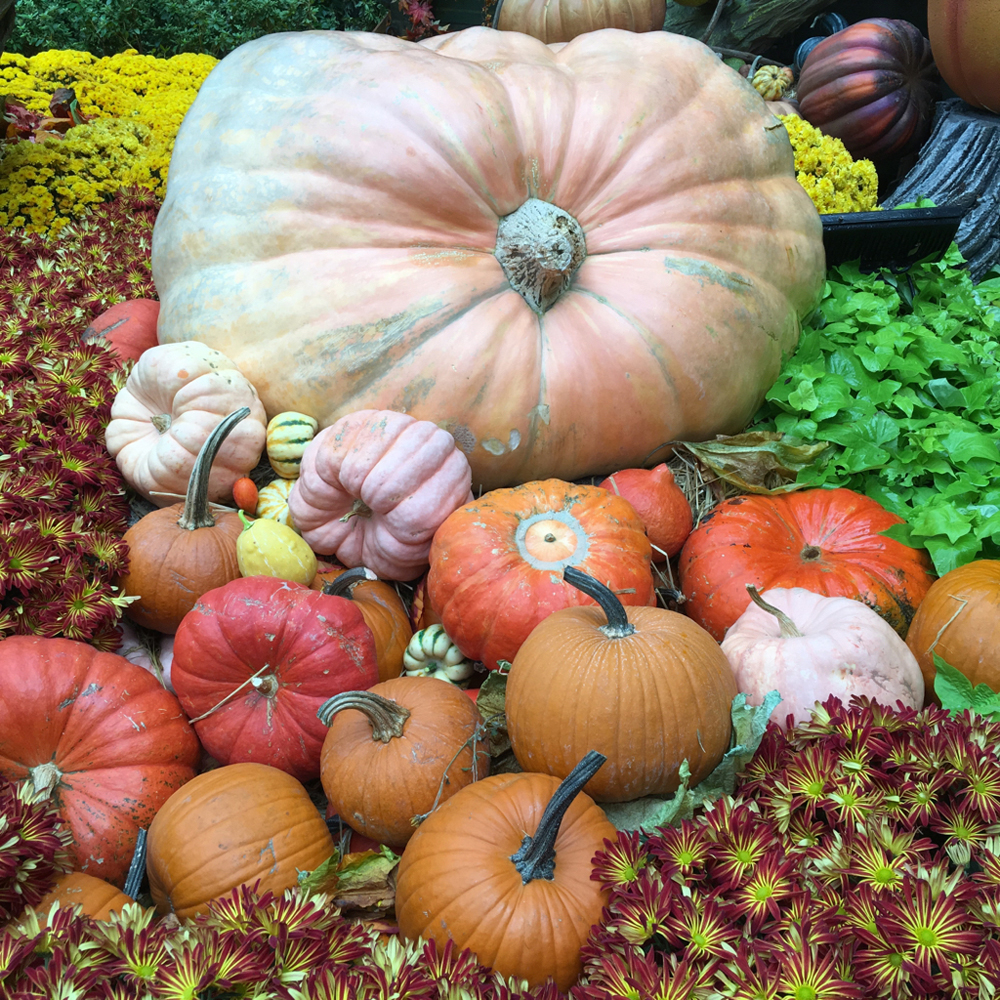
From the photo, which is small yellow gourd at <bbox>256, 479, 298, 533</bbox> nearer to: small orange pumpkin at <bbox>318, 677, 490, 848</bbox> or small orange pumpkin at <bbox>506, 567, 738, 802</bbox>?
small orange pumpkin at <bbox>318, 677, 490, 848</bbox>

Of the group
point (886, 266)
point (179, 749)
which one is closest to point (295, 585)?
point (179, 749)

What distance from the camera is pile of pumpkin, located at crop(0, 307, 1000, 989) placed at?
63.0 inches

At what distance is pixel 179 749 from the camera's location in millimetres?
1979

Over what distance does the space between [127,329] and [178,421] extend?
2.70 feet

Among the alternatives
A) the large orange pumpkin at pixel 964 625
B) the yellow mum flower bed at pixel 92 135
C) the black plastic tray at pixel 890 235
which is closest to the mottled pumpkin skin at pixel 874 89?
the black plastic tray at pixel 890 235

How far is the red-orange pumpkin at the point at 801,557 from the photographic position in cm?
238

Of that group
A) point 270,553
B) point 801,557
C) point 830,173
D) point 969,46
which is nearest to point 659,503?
point 801,557

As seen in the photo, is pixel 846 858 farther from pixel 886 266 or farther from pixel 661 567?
pixel 886 266

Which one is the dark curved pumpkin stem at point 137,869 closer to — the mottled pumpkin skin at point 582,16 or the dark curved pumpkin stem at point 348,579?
the dark curved pumpkin stem at point 348,579

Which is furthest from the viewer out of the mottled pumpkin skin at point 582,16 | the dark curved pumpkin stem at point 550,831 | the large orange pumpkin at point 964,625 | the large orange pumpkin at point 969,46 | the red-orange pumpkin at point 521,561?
the mottled pumpkin skin at point 582,16

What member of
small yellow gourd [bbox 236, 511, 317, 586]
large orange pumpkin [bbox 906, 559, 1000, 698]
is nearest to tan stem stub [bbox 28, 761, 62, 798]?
small yellow gourd [bbox 236, 511, 317, 586]

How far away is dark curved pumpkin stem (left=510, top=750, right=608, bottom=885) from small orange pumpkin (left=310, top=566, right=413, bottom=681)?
2.74 feet

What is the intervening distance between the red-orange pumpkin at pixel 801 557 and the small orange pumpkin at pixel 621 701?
687 millimetres

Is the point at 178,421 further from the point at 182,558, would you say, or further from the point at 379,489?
the point at 379,489
